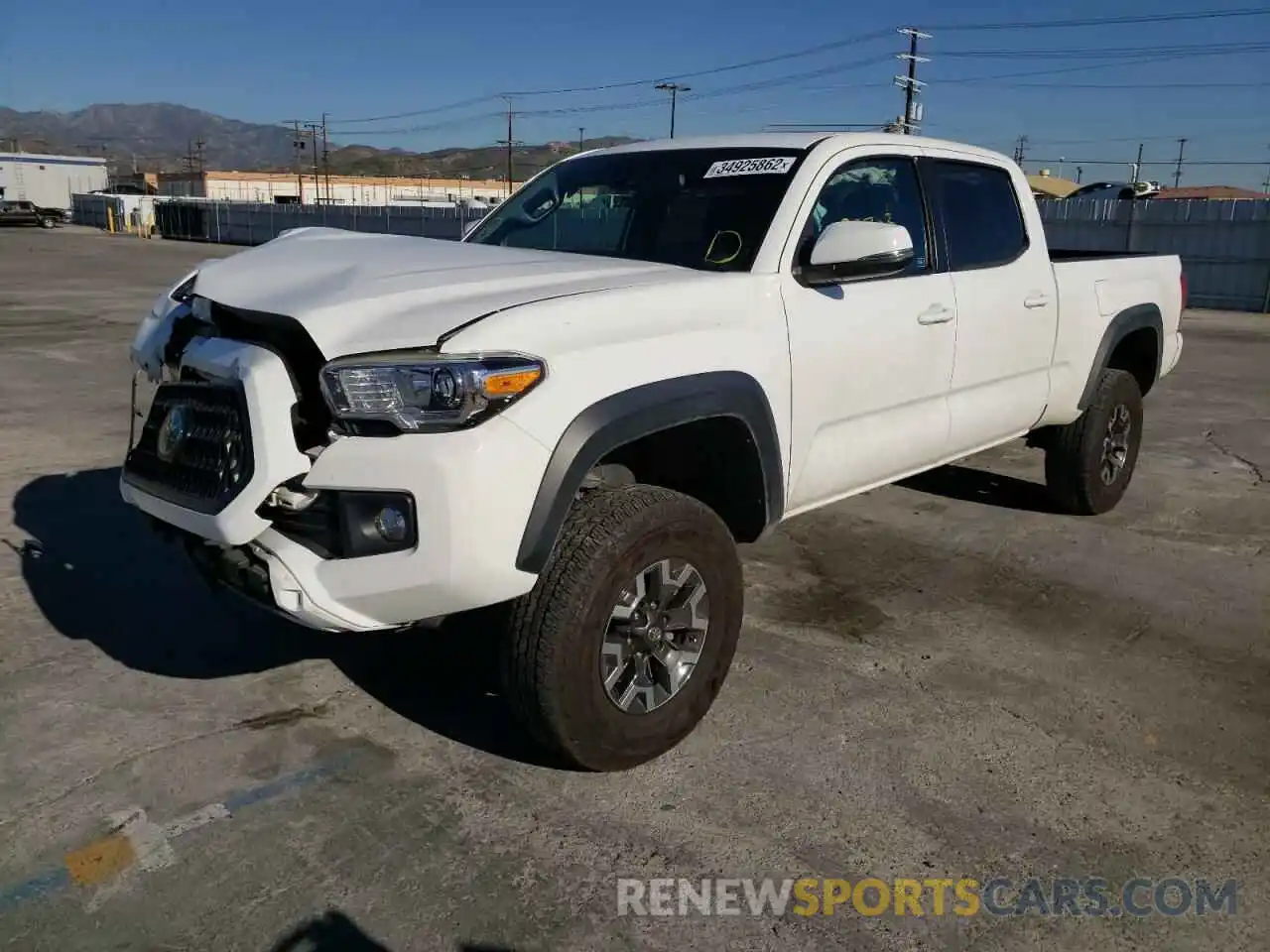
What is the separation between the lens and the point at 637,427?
2922 mm

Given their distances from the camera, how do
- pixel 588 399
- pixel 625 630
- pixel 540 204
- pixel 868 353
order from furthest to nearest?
pixel 540 204, pixel 868 353, pixel 625 630, pixel 588 399

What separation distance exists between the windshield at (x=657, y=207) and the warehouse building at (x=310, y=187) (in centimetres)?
8960

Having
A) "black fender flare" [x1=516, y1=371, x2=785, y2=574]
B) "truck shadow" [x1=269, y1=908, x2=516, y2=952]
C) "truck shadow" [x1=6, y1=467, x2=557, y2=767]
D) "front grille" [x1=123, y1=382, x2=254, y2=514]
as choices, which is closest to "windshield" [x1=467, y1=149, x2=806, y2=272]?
"black fender flare" [x1=516, y1=371, x2=785, y2=574]

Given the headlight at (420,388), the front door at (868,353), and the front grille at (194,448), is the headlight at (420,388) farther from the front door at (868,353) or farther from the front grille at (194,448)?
the front door at (868,353)

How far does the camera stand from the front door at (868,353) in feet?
11.8

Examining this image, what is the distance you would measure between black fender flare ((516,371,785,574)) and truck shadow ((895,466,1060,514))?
298 centimetres

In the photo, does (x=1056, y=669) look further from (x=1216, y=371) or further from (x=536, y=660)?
(x=1216, y=371)

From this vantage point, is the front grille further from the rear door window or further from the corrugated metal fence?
the corrugated metal fence

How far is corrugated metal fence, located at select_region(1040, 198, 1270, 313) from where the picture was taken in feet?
67.9

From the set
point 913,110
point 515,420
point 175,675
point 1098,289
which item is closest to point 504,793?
point 515,420

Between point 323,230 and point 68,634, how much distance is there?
72.8 inches

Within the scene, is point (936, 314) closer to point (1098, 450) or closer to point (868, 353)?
point (868, 353)

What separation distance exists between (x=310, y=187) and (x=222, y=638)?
104925 millimetres

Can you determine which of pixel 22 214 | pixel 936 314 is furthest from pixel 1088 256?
pixel 22 214
